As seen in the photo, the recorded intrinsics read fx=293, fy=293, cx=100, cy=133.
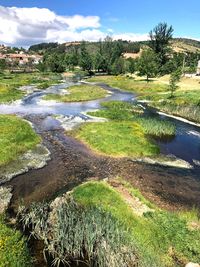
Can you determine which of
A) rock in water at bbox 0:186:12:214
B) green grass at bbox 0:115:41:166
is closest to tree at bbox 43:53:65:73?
green grass at bbox 0:115:41:166

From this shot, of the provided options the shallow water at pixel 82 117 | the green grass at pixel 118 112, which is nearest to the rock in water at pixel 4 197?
the shallow water at pixel 82 117

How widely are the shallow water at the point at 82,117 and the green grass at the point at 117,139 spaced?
9.40ft

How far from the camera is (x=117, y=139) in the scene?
42062 mm

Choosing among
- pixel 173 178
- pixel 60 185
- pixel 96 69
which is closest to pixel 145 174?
pixel 173 178

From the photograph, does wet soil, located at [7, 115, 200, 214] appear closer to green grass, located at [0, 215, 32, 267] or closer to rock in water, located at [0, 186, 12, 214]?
rock in water, located at [0, 186, 12, 214]

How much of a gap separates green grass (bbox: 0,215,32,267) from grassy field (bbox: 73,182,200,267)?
6.78m

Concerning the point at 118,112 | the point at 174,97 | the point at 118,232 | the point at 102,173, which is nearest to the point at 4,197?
the point at 102,173

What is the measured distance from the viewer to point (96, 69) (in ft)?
593

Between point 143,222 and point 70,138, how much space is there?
79.1 feet

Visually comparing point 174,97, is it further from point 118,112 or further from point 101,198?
point 101,198

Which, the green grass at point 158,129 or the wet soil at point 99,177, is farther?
the green grass at point 158,129

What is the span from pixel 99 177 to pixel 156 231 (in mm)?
10991

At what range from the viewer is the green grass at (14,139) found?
3450 cm

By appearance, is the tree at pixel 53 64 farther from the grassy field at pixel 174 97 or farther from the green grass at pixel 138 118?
the green grass at pixel 138 118
